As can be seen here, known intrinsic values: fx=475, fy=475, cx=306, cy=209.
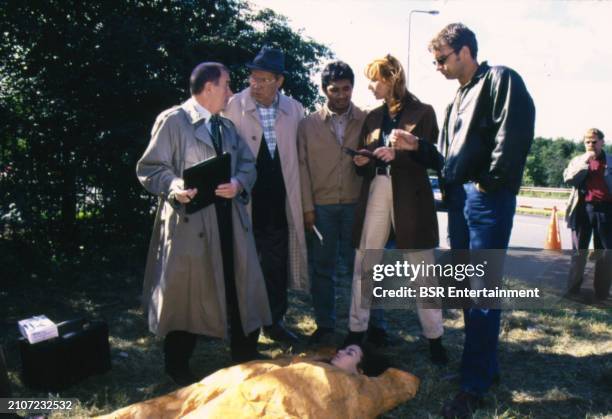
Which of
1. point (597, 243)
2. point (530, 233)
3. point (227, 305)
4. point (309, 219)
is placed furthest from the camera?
point (530, 233)

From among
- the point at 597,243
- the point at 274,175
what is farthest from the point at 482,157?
the point at 597,243

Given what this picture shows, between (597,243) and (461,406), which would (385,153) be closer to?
(461,406)

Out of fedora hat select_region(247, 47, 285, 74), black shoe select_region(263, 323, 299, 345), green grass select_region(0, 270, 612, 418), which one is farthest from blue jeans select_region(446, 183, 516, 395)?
fedora hat select_region(247, 47, 285, 74)

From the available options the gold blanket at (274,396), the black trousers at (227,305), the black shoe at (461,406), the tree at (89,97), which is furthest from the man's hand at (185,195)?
the tree at (89,97)

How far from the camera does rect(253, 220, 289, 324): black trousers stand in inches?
162

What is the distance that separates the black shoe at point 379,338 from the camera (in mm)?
4086

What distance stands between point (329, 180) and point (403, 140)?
90cm

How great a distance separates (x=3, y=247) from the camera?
5844mm

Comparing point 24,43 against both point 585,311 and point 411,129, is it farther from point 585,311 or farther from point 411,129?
point 585,311

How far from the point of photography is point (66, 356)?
3271mm

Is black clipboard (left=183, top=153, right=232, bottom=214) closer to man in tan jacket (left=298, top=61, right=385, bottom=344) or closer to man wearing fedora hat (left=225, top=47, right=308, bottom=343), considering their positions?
man wearing fedora hat (left=225, top=47, right=308, bottom=343)

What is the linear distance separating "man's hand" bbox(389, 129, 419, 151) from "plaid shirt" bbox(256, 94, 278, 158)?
3.79ft

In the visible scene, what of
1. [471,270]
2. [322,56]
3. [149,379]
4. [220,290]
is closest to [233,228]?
[220,290]

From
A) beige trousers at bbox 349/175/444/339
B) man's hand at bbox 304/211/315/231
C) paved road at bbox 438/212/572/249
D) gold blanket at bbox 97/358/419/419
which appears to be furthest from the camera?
paved road at bbox 438/212/572/249
